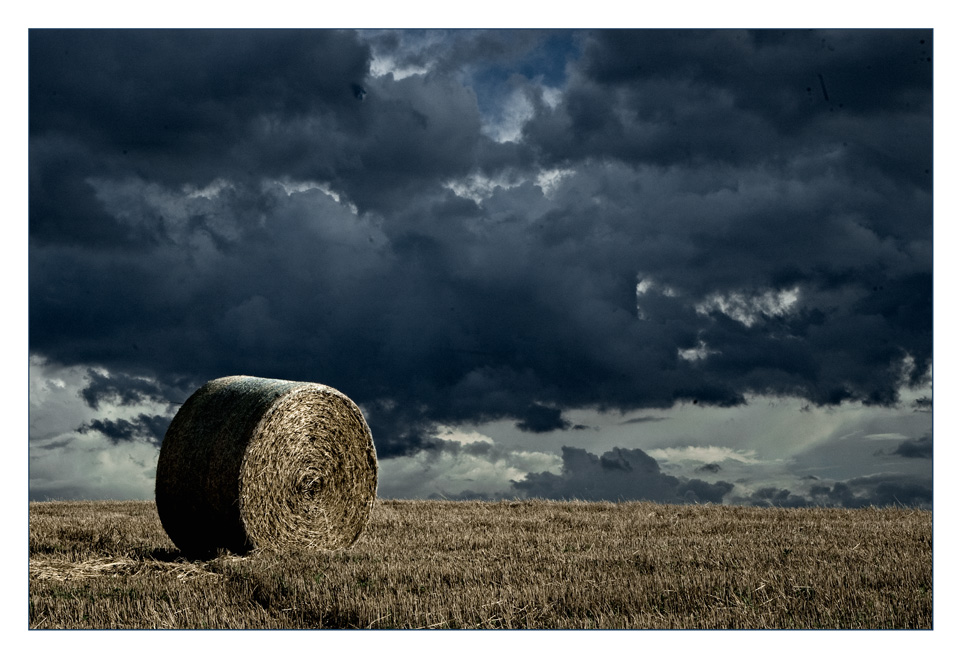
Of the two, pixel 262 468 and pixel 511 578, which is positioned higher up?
pixel 262 468

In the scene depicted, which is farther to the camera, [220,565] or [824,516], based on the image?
[824,516]

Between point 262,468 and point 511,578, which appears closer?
point 511,578

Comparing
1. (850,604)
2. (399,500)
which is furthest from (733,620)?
(399,500)

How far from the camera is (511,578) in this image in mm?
7645

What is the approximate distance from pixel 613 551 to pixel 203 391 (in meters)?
5.35

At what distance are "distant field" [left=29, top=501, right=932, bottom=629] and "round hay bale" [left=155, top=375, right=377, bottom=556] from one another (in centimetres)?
48

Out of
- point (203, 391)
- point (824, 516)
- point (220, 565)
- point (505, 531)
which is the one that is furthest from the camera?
point (824, 516)

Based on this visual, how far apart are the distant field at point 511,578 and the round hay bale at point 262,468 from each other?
48 centimetres

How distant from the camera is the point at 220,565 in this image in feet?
29.3

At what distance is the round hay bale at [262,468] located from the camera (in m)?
9.59

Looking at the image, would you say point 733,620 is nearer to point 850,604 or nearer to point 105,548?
point 850,604

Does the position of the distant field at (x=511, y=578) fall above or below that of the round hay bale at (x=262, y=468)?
below

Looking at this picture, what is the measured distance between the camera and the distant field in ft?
21.1

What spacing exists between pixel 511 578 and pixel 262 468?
11.6 feet
